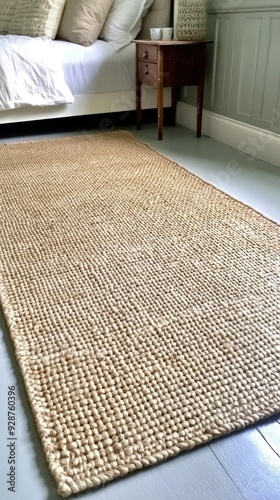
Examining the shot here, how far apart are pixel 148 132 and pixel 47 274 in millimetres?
2020

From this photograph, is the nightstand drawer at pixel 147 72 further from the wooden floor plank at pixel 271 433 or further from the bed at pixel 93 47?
the wooden floor plank at pixel 271 433

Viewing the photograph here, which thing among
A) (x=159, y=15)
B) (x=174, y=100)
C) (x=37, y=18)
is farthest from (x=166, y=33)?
(x=37, y=18)

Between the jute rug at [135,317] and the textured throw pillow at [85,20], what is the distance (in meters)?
1.45

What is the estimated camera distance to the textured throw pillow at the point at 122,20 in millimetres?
3033

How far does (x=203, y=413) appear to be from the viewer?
881 mm

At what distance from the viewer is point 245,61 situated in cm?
251

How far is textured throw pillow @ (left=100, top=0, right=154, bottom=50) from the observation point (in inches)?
119

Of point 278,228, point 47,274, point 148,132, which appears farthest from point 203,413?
point 148,132

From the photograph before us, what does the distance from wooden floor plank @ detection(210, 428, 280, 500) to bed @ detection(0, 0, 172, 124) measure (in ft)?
8.06

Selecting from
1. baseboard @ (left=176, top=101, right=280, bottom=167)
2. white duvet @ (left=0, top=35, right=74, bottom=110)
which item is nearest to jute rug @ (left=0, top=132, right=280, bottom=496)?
baseboard @ (left=176, top=101, right=280, bottom=167)

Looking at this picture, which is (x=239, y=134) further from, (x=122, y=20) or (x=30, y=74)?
(x=30, y=74)

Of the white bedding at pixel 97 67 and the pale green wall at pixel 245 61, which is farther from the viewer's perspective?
the white bedding at pixel 97 67

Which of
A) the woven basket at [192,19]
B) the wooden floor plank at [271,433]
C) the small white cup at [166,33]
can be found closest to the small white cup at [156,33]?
the small white cup at [166,33]

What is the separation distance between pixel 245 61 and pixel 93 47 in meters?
1.04
